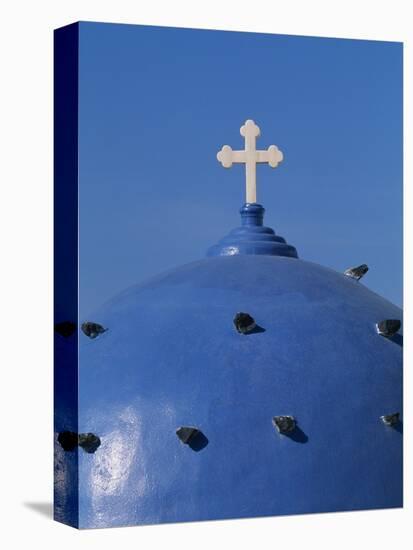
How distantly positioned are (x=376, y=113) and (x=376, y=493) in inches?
149

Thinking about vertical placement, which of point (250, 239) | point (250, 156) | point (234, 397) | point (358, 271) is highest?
point (250, 156)

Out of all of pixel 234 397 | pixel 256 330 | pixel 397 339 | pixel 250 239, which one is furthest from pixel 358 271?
pixel 234 397

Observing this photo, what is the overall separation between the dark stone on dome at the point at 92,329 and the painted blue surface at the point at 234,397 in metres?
0.06

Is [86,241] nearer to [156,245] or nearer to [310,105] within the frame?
[156,245]

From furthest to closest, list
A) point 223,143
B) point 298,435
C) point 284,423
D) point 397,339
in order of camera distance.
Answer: point 397,339 < point 223,143 < point 298,435 < point 284,423

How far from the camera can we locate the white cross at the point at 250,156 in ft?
55.8

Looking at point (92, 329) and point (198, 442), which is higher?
point (92, 329)

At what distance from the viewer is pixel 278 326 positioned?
55.0 ft

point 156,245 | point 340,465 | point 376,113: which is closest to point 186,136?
point 156,245

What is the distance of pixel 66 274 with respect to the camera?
16453 mm

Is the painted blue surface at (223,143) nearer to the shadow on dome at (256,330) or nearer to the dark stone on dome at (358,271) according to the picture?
the dark stone on dome at (358,271)

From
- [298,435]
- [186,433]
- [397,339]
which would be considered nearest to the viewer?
[186,433]

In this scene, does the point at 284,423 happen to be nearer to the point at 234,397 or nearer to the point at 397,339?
the point at 234,397

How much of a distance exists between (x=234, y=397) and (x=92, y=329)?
4.81 feet
